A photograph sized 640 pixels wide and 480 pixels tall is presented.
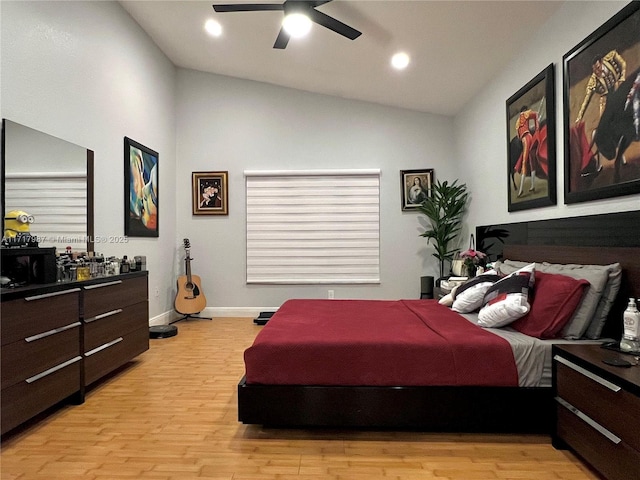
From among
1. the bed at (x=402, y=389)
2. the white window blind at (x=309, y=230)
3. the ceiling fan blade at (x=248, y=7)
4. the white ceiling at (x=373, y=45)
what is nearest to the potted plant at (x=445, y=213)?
the white window blind at (x=309, y=230)

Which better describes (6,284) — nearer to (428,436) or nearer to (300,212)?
(428,436)

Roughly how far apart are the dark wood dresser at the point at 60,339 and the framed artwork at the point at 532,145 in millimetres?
3406

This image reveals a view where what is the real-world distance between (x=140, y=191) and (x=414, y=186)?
11.5ft

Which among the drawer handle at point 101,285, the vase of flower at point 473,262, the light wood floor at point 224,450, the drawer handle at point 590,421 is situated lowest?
the light wood floor at point 224,450

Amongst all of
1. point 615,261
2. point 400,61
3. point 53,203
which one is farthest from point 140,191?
point 615,261

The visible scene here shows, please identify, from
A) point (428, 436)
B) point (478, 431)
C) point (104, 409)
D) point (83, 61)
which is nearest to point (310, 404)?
point (428, 436)

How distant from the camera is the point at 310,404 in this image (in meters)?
2.07

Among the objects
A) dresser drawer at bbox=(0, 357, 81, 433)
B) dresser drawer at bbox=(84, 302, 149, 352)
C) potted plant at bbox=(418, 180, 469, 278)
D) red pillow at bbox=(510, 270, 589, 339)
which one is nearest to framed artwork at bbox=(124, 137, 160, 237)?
dresser drawer at bbox=(84, 302, 149, 352)

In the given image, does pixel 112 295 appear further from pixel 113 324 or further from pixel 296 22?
pixel 296 22

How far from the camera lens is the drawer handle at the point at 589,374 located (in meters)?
1.54

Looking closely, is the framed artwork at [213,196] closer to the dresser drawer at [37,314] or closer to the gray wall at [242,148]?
the gray wall at [242,148]

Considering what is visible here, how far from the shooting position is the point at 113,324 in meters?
2.96

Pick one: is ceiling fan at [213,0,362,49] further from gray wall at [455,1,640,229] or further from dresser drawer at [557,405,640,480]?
dresser drawer at [557,405,640,480]

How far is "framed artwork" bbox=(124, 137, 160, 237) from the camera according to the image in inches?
162
